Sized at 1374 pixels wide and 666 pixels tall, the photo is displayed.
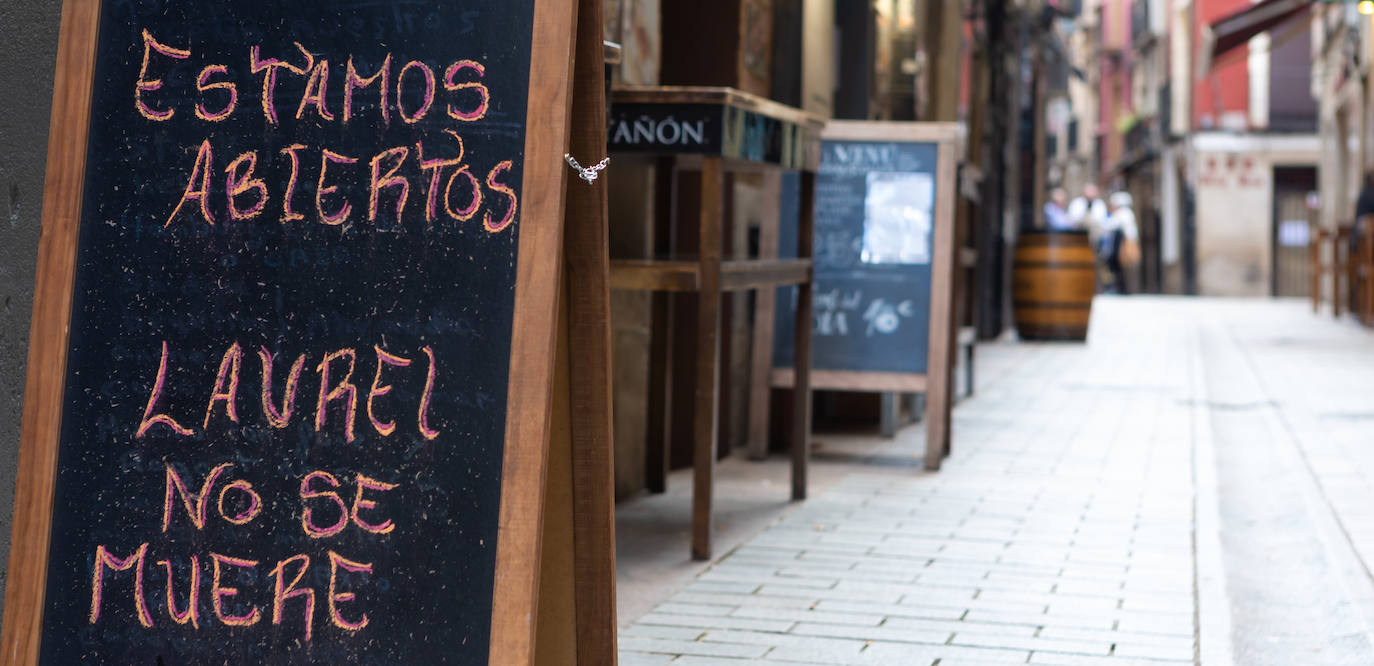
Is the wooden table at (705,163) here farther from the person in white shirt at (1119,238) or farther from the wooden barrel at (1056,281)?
the person in white shirt at (1119,238)

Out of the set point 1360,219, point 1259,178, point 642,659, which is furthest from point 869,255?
point 1259,178

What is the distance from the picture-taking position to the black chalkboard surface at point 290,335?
2455mm

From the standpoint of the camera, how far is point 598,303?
9.05 ft

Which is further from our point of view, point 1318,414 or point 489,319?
point 1318,414

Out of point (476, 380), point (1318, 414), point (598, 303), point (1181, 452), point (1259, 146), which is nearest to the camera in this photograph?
point (476, 380)

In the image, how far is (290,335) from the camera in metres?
2.54

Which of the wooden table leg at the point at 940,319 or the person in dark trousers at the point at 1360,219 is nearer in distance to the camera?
the wooden table leg at the point at 940,319

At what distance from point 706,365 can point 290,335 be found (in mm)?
2229

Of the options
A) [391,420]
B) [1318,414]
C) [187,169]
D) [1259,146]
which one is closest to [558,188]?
[391,420]

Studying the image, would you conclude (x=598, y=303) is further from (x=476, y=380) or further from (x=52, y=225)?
(x=52, y=225)

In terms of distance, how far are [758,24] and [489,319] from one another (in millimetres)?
4629

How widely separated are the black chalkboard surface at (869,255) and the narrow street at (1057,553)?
51 cm

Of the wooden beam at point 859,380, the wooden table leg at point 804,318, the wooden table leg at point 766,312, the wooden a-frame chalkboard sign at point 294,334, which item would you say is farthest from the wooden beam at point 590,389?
the wooden beam at point 859,380

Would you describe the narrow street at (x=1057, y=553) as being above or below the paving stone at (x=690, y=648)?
above
